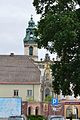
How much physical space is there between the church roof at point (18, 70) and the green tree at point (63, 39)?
212ft

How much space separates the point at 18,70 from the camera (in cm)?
9956

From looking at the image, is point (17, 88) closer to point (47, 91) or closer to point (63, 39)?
point (47, 91)

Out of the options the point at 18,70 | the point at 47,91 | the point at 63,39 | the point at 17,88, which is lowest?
the point at 63,39

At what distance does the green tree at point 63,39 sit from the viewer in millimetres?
28281

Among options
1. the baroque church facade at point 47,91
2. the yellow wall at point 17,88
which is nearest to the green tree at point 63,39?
the baroque church facade at point 47,91

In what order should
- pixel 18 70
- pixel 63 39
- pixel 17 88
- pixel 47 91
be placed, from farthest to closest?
1. pixel 47 91
2. pixel 18 70
3. pixel 17 88
4. pixel 63 39

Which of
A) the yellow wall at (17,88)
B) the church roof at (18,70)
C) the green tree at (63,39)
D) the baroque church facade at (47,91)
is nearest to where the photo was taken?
the green tree at (63,39)

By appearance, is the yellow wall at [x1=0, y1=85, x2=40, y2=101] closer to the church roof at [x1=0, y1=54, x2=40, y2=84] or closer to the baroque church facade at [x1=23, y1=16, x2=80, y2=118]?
the church roof at [x1=0, y1=54, x2=40, y2=84]

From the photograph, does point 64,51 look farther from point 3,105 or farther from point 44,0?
point 3,105

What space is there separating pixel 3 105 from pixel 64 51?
115ft

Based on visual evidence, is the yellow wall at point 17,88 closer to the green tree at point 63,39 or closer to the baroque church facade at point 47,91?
the baroque church facade at point 47,91

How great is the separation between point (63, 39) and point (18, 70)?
7174cm

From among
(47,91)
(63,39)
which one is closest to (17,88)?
(47,91)

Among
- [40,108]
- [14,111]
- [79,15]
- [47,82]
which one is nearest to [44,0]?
[79,15]
